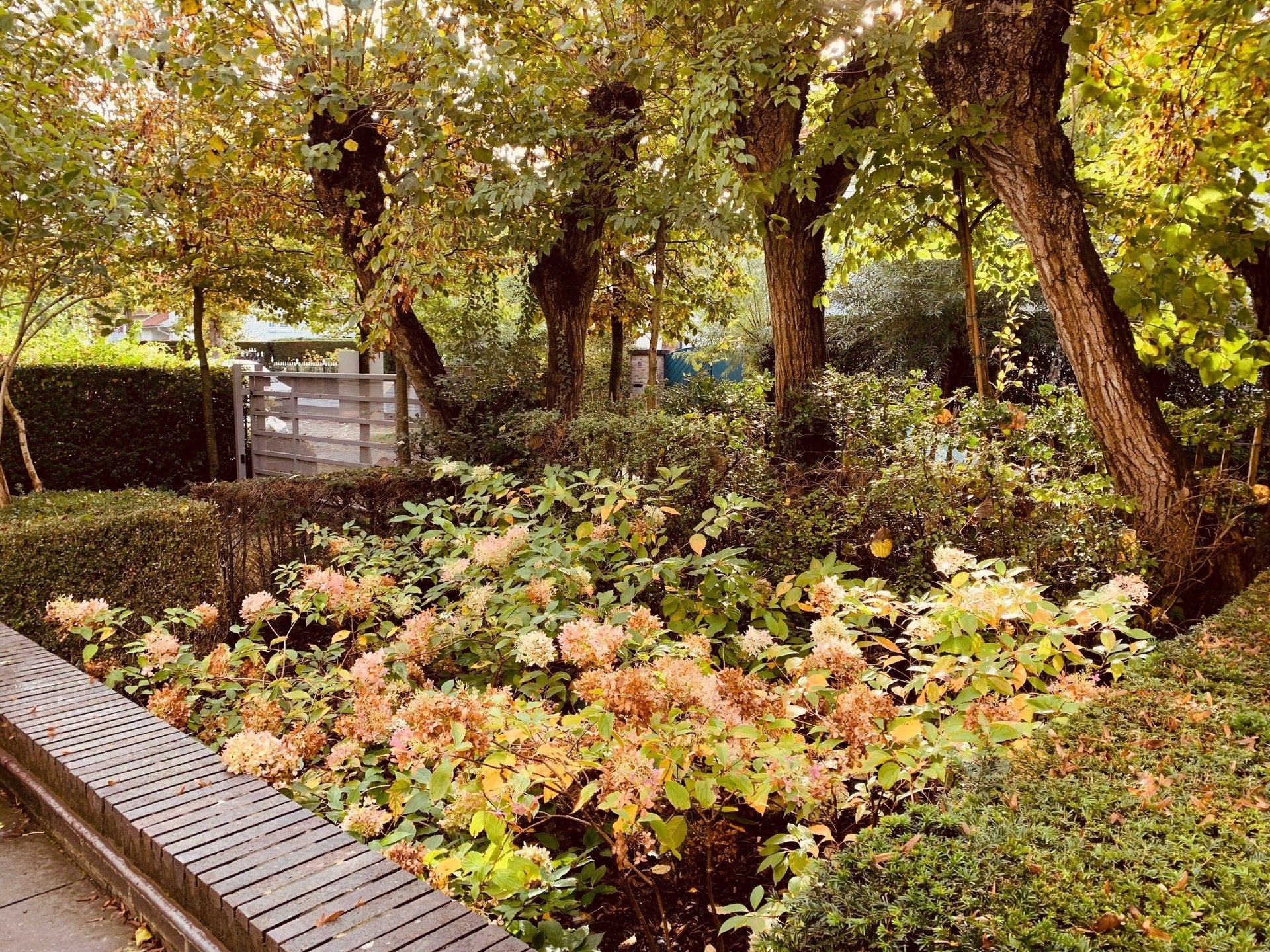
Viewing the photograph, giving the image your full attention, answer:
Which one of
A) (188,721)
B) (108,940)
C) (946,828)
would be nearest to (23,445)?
(188,721)

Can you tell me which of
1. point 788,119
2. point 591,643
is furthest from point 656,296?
point 591,643

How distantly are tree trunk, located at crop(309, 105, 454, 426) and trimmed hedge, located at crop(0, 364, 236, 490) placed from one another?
4111 mm

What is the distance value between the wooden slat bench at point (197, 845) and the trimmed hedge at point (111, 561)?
1.46m

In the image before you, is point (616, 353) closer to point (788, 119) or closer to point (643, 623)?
point (788, 119)

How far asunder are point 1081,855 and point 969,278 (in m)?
4.64

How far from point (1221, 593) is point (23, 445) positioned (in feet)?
28.9

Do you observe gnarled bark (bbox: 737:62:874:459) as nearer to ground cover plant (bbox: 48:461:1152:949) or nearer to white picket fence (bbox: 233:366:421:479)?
ground cover plant (bbox: 48:461:1152:949)

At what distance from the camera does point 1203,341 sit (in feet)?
12.5

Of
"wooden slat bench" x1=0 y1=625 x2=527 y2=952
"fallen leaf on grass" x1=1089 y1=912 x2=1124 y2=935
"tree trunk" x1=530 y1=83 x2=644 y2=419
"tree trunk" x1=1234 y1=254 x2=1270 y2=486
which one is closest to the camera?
"fallen leaf on grass" x1=1089 y1=912 x2=1124 y2=935

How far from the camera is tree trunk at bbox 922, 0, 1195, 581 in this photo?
387cm

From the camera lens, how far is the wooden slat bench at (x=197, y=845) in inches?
59.6

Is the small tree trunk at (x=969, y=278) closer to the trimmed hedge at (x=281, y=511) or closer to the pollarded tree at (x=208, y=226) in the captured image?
the trimmed hedge at (x=281, y=511)

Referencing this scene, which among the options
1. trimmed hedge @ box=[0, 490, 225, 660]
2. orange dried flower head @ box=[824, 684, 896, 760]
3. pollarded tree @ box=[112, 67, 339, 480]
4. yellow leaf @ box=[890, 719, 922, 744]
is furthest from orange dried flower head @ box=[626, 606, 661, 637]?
pollarded tree @ box=[112, 67, 339, 480]

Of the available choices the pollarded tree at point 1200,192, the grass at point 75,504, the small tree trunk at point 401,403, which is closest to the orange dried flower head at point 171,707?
the grass at point 75,504
